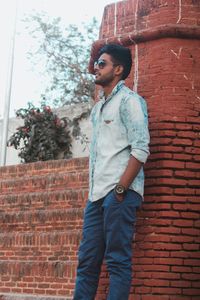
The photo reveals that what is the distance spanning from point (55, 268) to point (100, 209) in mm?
1977

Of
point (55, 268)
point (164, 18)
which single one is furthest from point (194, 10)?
point (55, 268)

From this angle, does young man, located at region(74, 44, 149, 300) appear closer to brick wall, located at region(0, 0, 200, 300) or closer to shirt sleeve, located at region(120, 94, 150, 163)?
shirt sleeve, located at region(120, 94, 150, 163)

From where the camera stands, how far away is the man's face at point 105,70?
4945 mm

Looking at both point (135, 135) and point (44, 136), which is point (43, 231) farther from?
point (44, 136)

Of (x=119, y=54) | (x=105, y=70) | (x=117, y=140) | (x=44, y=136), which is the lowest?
(x=117, y=140)

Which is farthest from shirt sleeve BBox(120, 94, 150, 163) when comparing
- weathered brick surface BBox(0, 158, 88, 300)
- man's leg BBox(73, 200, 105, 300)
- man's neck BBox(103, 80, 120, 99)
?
weathered brick surface BBox(0, 158, 88, 300)

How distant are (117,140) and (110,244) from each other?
28.4 inches

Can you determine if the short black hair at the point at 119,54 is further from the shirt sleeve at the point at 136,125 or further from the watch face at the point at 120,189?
the watch face at the point at 120,189

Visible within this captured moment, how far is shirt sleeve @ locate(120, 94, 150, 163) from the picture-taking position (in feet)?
15.0

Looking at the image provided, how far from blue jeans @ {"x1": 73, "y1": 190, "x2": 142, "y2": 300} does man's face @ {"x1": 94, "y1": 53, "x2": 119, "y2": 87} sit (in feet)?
2.88

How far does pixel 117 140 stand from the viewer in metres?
4.72

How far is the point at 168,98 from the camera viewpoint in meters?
5.29

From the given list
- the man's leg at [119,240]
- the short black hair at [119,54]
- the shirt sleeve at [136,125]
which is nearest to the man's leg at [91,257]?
the man's leg at [119,240]

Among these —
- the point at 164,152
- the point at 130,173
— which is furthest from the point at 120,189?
the point at 164,152
